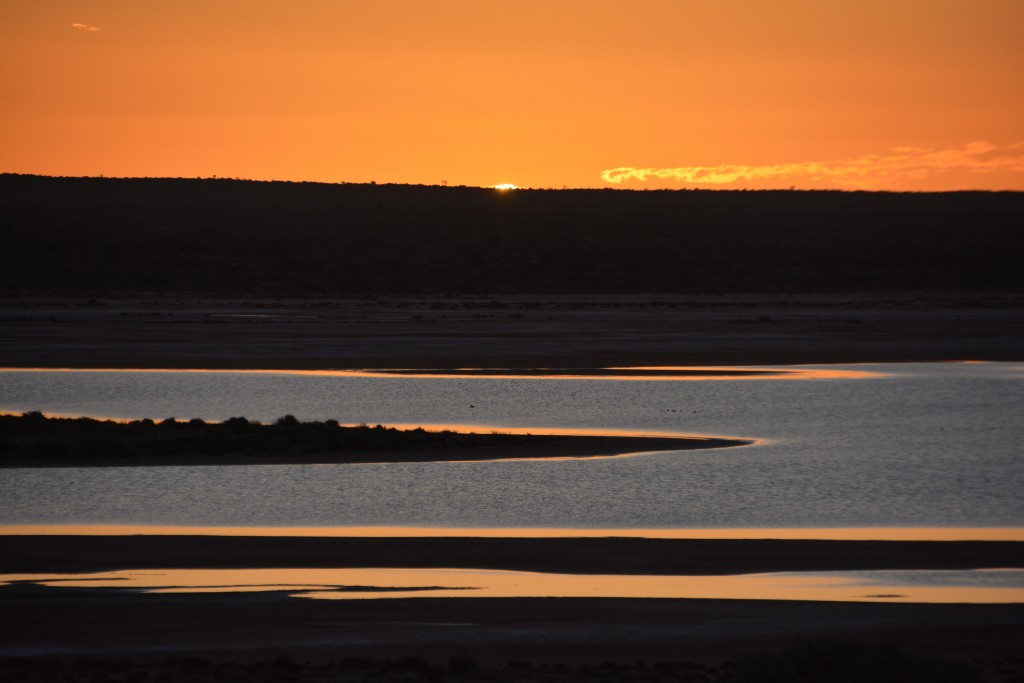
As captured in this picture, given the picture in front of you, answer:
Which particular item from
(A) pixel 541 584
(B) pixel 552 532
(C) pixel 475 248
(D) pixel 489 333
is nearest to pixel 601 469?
(B) pixel 552 532

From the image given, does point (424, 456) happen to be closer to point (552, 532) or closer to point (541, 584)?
point (552, 532)

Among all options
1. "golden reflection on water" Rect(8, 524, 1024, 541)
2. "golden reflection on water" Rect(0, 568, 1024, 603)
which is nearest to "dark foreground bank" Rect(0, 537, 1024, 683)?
"golden reflection on water" Rect(0, 568, 1024, 603)

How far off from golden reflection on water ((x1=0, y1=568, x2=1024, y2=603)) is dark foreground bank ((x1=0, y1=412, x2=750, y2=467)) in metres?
7.29

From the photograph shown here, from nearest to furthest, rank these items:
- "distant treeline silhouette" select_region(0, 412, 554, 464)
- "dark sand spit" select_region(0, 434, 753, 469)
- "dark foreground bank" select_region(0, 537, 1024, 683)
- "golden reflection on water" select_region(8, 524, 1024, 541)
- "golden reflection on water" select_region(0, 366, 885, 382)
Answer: "dark foreground bank" select_region(0, 537, 1024, 683) → "golden reflection on water" select_region(8, 524, 1024, 541) → "dark sand spit" select_region(0, 434, 753, 469) → "distant treeline silhouette" select_region(0, 412, 554, 464) → "golden reflection on water" select_region(0, 366, 885, 382)

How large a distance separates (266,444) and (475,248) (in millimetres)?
78831

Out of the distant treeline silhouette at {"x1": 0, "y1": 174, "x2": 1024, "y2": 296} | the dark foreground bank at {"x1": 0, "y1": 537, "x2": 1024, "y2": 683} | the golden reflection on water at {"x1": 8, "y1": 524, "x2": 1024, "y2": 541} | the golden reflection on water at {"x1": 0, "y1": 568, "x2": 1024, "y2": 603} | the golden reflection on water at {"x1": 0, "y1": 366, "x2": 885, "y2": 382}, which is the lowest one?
the dark foreground bank at {"x1": 0, "y1": 537, "x2": 1024, "y2": 683}

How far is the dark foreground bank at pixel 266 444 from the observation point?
19.4 metres

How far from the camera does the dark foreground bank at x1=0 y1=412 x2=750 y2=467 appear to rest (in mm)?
19359

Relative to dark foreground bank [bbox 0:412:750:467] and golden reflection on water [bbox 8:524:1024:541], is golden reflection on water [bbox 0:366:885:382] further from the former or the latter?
golden reflection on water [bbox 8:524:1024:541]

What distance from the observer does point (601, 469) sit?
1828 centimetres

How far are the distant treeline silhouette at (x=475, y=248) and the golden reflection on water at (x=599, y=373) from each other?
4552cm

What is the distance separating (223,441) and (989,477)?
10.0m

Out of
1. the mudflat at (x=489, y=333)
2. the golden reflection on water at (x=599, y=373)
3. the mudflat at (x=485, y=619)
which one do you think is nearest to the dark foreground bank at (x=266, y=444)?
the mudflat at (x=485, y=619)

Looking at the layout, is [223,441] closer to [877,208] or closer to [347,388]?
[347,388]
